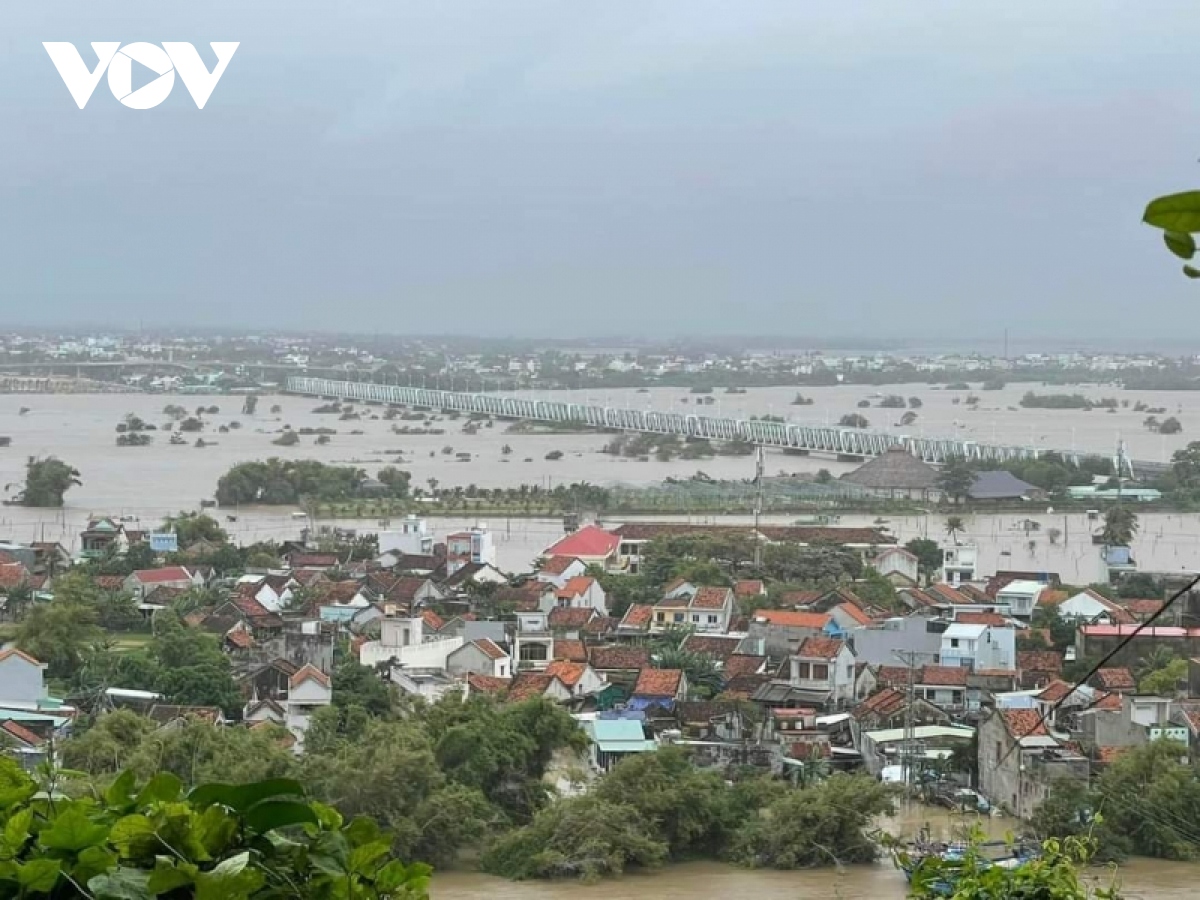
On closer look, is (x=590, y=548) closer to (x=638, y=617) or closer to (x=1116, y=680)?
(x=638, y=617)

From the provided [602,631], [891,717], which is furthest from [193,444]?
[891,717]

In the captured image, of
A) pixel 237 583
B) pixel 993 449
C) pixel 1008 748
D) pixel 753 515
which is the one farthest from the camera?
pixel 993 449

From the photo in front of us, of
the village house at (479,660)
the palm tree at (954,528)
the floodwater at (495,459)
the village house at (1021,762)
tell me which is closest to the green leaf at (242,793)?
the village house at (1021,762)

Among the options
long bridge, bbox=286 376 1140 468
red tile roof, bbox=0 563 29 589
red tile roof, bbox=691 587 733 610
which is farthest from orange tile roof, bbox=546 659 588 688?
long bridge, bbox=286 376 1140 468

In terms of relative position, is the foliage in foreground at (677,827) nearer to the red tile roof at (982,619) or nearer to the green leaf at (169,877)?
the red tile roof at (982,619)

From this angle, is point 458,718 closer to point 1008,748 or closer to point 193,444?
point 1008,748
